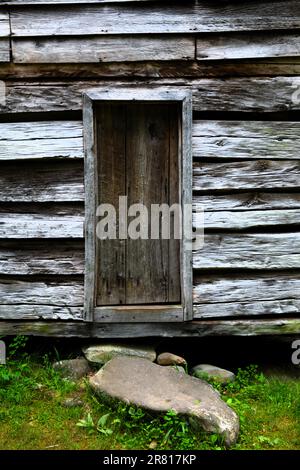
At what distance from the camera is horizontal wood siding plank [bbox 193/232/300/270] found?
439 cm

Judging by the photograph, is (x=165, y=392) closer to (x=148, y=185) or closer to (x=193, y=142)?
(x=148, y=185)

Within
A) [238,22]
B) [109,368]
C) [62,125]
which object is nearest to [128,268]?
[109,368]

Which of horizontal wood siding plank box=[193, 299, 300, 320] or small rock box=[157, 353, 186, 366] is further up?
horizontal wood siding plank box=[193, 299, 300, 320]

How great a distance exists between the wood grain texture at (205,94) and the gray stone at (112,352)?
1949 mm

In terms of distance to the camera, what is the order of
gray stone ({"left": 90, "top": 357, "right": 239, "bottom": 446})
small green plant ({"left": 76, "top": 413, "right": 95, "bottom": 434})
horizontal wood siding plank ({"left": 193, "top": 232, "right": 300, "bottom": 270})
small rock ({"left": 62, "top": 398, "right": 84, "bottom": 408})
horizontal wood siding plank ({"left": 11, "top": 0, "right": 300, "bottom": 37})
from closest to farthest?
gray stone ({"left": 90, "top": 357, "right": 239, "bottom": 446}) < small green plant ({"left": 76, "top": 413, "right": 95, "bottom": 434}) < small rock ({"left": 62, "top": 398, "right": 84, "bottom": 408}) < horizontal wood siding plank ({"left": 11, "top": 0, "right": 300, "bottom": 37}) < horizontal wood siding plank ({"left": 193, "top": 232, "right": 300, "bottom": 270})

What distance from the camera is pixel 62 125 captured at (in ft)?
13.9

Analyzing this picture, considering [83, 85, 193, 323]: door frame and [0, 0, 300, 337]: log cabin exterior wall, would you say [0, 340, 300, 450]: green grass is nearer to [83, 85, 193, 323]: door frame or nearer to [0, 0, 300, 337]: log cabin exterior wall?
[0, 0, 300, 337]: log cabin exterior wall

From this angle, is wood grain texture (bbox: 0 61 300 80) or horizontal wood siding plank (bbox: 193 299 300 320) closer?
wood grain texture (bbox: 0 61 300 80)

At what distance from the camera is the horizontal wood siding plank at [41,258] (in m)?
4.38

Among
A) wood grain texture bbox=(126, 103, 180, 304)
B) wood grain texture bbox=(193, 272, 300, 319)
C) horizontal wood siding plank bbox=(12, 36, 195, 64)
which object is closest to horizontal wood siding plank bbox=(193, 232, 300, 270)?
wood grain texture bbox=(193, 272, 300, 319)

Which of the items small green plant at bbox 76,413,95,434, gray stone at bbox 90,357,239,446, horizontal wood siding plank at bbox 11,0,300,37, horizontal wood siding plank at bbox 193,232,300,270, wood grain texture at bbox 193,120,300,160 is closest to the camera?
gray stone at bbox 90,357,239,446

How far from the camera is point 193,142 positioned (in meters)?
4.28

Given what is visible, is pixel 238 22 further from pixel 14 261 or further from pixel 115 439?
pixel 115 439

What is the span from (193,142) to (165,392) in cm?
191
